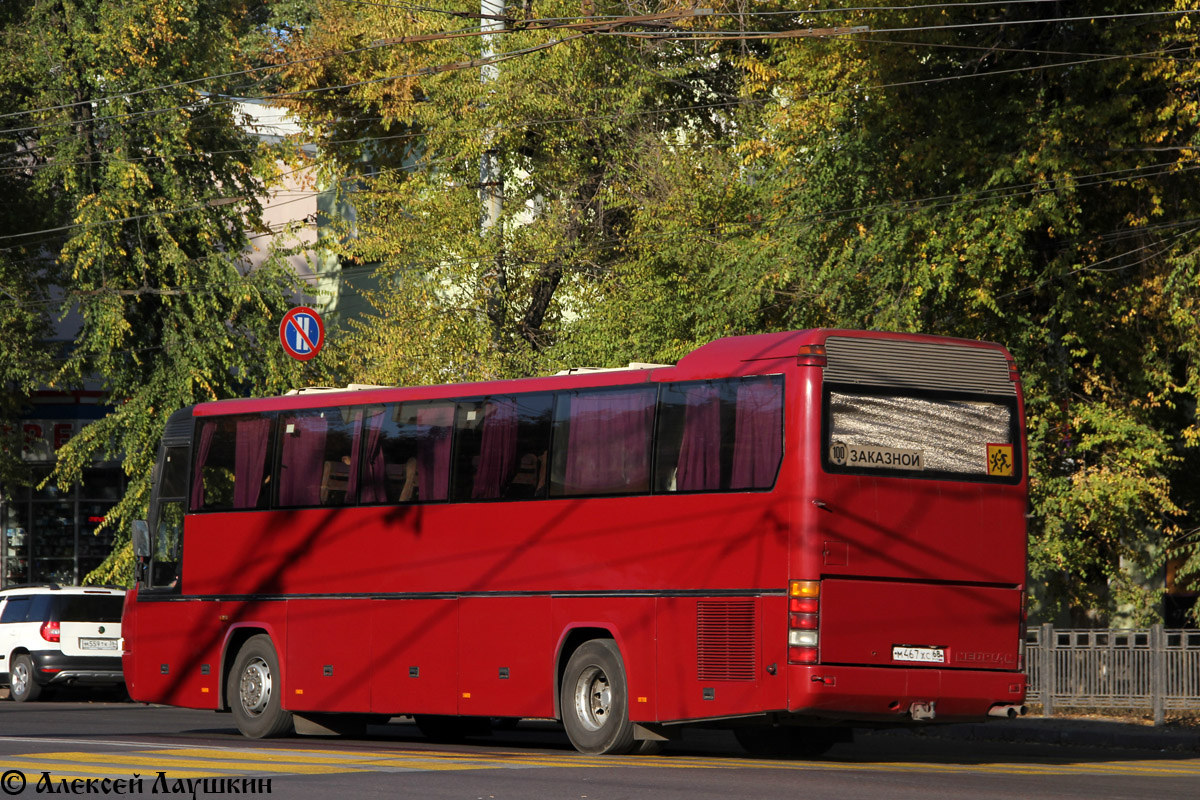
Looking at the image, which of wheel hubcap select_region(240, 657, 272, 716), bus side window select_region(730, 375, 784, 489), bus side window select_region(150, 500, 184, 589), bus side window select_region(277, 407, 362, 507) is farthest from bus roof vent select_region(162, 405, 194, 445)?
bus side window select_region(730, 375, 784, 489)

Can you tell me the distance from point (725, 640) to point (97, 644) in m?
15.6

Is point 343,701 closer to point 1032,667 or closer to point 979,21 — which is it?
point 1032,667

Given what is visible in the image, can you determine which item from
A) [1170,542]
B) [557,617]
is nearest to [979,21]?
[1170,542]

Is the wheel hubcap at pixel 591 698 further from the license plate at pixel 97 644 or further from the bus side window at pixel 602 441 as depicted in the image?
the license plate at pixel 97 644

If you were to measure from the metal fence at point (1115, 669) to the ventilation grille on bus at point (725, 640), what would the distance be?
26.6ft

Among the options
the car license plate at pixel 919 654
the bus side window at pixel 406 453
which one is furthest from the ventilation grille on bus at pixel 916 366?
the bus side window at pixel 406 453

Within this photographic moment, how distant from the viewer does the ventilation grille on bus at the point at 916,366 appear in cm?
1509

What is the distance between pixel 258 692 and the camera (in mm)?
19875

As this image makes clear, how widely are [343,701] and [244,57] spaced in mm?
30087

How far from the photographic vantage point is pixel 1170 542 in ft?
78.6

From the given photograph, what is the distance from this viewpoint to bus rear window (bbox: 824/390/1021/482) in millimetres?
14906

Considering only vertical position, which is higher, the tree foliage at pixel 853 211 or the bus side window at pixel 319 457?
the tree foliage at pixel 853 211

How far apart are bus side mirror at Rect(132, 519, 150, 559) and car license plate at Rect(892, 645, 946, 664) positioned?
9.85m

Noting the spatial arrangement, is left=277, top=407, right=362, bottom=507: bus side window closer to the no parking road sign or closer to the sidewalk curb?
the sidewalk curb
